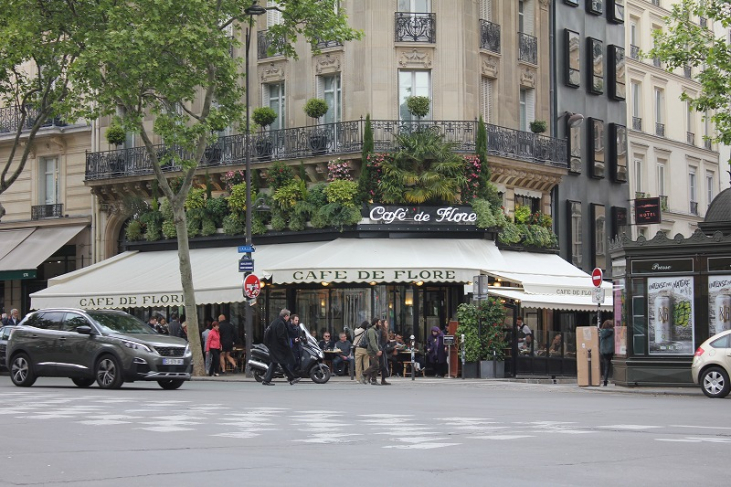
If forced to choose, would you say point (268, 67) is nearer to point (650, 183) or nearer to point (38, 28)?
point (38, 28)

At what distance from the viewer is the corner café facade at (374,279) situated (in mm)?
34969

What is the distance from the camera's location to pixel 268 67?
4038 centimetres

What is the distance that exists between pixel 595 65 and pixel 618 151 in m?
3.27

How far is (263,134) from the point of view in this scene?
3928 centimetres

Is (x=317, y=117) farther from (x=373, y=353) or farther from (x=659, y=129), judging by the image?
(x=659, y=129)

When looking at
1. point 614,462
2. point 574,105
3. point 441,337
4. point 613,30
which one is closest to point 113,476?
point 614,462

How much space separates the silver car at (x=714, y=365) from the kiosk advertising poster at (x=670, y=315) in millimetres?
2128

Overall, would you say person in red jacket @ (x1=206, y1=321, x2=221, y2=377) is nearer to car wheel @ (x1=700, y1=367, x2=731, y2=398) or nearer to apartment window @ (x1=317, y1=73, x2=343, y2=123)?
apartment window @ (x1=317, y1=73, x2=343, y2=123)

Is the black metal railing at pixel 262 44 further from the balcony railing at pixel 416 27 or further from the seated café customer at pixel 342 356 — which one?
the seated café customer at pixel 342 356

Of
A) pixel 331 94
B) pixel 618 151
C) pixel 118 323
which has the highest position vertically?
pixel 331 94

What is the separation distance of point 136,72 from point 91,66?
47.4 inches

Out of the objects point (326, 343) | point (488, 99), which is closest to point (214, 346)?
point (326, 343)

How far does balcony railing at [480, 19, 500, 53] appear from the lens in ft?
128

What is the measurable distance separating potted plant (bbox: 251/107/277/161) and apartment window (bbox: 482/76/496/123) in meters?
6.25
